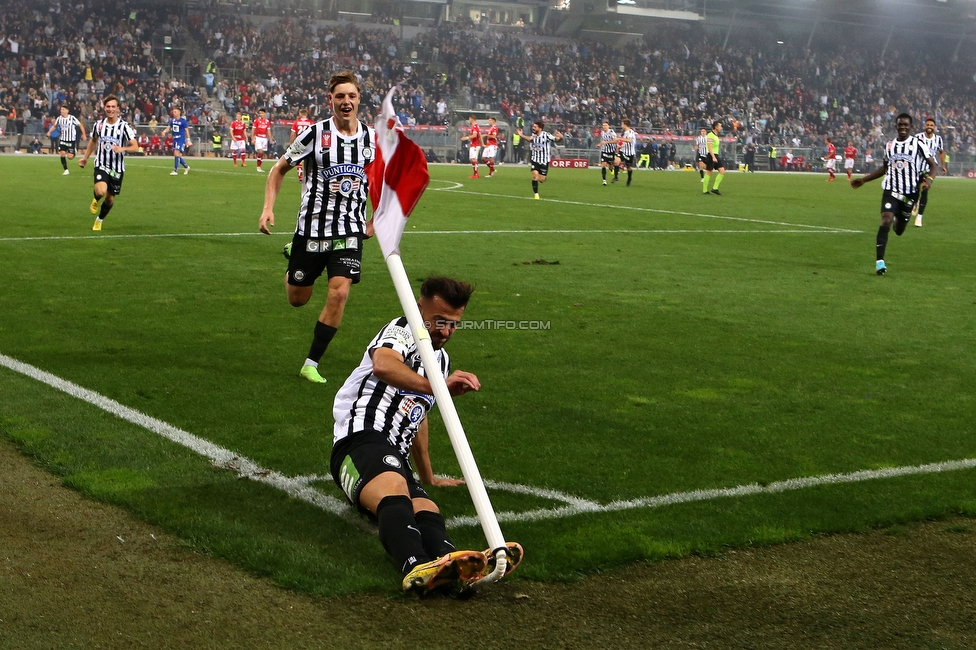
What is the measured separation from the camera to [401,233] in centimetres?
424

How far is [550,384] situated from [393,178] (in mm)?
3985

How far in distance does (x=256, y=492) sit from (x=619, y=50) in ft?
234

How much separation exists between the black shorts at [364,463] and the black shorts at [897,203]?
39.6 feet

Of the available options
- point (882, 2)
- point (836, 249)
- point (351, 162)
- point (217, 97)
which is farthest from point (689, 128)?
point (351, 162)

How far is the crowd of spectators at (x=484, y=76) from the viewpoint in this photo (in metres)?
55.6

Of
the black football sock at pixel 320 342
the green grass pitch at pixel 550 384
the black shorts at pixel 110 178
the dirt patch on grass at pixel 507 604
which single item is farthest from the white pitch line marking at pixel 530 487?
the black shorts at pixel 110 178

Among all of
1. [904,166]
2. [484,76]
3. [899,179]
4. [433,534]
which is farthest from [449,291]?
[484,76]

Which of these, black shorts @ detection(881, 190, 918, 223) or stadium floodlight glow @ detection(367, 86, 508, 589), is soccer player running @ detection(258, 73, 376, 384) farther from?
black shorts @ detection(881, 190, 918, 223)

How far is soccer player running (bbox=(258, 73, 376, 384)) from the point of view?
8.39m

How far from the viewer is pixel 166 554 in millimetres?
4461

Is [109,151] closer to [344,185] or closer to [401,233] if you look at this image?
[344,185]

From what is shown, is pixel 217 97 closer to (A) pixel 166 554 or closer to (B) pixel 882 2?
(B) pixel 882 2

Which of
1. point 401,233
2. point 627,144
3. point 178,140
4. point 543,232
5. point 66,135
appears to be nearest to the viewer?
point 401,233

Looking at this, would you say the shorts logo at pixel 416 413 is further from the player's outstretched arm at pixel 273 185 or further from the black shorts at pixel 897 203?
the black shorts at pixel 897 203
